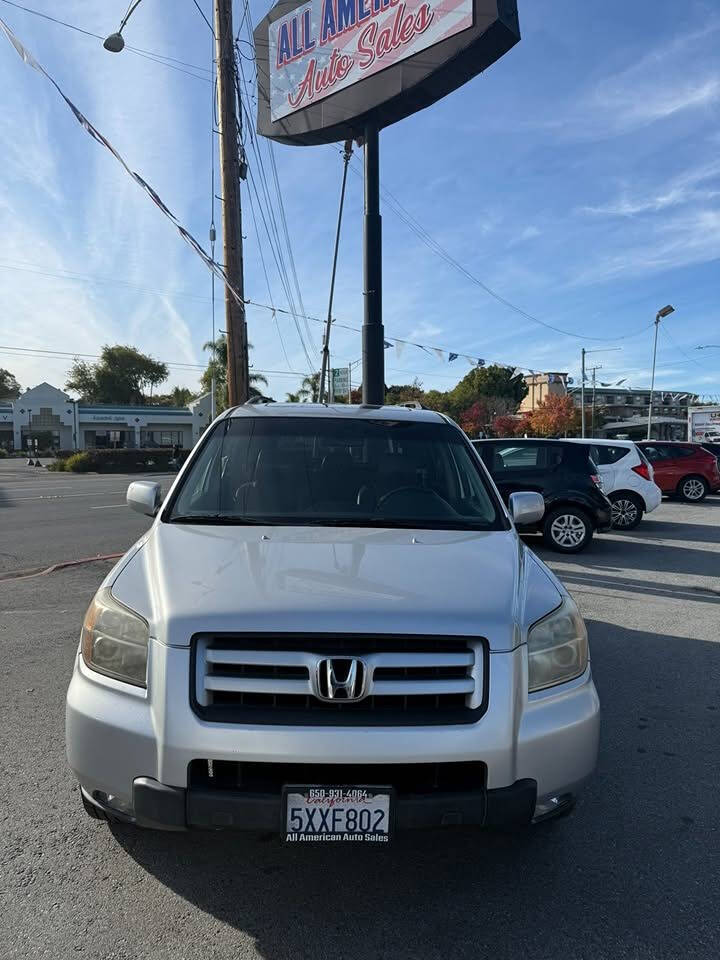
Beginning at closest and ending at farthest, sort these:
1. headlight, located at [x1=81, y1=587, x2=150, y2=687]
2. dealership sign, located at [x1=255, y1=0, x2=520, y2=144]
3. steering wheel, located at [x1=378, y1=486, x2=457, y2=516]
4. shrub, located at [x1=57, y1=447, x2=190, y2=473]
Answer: headlight, located at [x1=81, y1=587, x2=150, y2=687]
steering wheel, located at [x1=378, y1=486, x2=457, y2=516]
dealership sign, located at [x1=255, y1=0, x2=520, y2=144]
shrub, located at [x1=57, y1=447, x2=190, y2=473]

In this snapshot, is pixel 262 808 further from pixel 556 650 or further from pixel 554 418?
pixel 554 418

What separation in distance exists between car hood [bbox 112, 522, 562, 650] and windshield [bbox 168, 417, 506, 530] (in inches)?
9.7

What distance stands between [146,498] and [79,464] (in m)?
36.3

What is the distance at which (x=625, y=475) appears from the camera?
39.9 ft

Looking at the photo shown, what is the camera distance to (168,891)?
7.87 ft

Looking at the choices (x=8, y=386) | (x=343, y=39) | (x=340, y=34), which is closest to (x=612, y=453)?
Answer: (x=343, y=39)

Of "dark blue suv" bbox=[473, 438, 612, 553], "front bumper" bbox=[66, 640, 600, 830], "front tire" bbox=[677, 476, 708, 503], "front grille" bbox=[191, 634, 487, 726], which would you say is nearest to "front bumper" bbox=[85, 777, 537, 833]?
"front bumper" bbox=[66, 640, 600, 830]

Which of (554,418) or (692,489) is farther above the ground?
(554,418)

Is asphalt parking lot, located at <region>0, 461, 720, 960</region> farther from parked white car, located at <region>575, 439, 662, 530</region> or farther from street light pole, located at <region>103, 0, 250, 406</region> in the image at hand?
parked white car, located at <region>575, 439, 662, 530</region>

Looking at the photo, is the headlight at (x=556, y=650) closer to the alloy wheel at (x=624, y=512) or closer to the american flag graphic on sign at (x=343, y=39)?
the alloy wheel at (x=624, y=512)

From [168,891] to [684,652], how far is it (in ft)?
14.4

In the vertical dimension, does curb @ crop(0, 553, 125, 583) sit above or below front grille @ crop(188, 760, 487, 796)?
below

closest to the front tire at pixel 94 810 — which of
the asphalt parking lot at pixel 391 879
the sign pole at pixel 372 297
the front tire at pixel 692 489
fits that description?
the asphalt parking lot at pixel 391 879

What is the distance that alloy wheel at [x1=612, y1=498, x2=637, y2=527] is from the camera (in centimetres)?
1241
